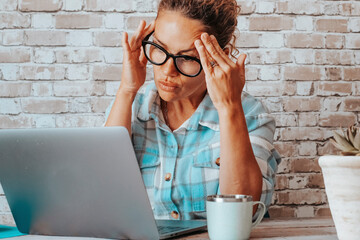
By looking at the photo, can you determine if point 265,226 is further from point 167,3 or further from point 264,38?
point 264,38

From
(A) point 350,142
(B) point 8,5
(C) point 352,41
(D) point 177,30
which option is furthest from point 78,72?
(A) point 350,142

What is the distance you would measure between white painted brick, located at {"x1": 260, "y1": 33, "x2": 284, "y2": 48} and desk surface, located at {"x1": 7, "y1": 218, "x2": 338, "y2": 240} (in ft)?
3.61

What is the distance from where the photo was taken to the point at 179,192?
146cm

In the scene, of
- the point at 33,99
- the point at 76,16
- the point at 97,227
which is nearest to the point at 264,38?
the point at 76,16

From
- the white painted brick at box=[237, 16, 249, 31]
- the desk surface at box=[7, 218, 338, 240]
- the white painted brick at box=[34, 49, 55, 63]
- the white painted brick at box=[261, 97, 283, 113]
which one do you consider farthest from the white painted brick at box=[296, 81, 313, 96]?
the white painted brick at box=[34, 49, 55, 63]

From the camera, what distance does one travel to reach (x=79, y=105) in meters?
1.99

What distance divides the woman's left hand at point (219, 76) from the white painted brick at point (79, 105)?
2.69 ft

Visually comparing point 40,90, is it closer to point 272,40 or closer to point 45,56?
point 45,56

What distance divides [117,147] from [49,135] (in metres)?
0.13

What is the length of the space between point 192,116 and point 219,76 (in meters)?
0.25

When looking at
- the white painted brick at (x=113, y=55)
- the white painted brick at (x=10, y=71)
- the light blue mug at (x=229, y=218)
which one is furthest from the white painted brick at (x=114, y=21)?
the light blue mug at (x=229, y=218)

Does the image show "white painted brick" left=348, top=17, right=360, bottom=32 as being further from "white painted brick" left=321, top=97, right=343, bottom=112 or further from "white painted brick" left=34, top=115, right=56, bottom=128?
"white painted brick" left=34, top=115, right=56, bottom=128

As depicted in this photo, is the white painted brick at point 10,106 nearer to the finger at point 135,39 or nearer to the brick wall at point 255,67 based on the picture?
the brick wall at point 255,67

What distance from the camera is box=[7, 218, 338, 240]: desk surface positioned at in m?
0.87
